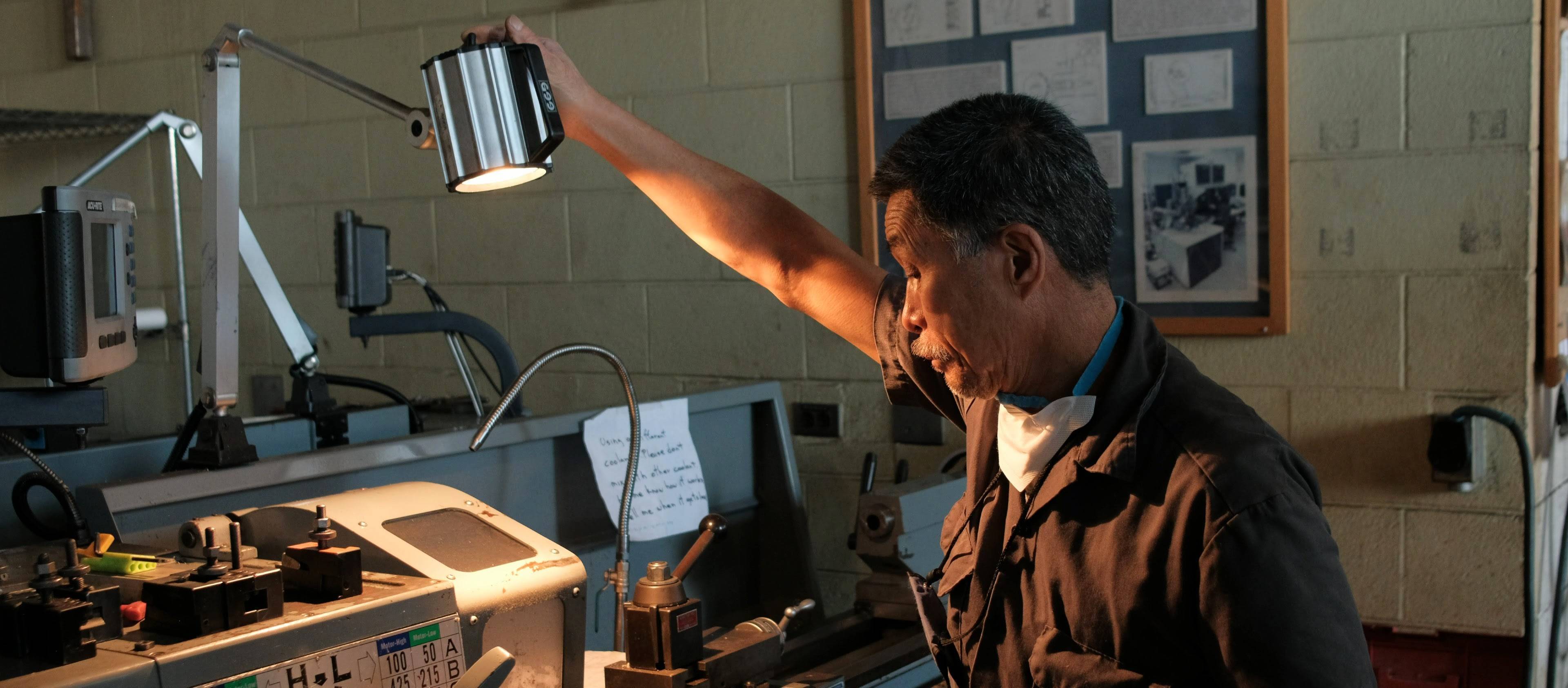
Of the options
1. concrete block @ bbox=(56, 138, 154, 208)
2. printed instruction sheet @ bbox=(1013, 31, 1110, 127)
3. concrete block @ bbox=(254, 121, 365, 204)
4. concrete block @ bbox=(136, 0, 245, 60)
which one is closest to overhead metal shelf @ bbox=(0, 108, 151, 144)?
concrete block @ bbox=(56, 138, 154, 208)

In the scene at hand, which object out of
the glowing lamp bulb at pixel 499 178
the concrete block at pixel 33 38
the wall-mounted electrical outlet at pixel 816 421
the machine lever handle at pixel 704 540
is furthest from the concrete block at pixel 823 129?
the concrete block at pixel 33 38

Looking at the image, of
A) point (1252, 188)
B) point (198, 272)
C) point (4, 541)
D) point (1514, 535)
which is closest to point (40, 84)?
point (198, 272)

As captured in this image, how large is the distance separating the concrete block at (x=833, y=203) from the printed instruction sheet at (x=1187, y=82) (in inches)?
25.3

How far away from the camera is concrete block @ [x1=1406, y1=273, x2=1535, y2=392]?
7.09 ft

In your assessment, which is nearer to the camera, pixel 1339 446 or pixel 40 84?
pixel 1339 446

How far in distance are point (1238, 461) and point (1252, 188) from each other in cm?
148

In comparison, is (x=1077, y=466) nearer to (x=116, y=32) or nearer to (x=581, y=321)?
(x=581, y=321)

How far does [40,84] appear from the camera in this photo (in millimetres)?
3875

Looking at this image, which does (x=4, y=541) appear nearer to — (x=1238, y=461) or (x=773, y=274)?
(x=773, y=274)

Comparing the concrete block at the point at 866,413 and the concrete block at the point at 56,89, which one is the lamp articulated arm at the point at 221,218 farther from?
the concrete block at the point at 56,89

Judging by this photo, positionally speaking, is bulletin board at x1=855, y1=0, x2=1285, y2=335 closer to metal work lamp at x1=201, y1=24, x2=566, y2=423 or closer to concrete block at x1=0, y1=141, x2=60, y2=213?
metal work lamp at x1=201, y1=24, x2=566, y2=423

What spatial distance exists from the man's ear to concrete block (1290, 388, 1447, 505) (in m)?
1.42

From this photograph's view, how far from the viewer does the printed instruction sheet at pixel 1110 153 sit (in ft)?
8.00

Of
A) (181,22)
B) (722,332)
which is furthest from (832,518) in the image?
(181,22)
